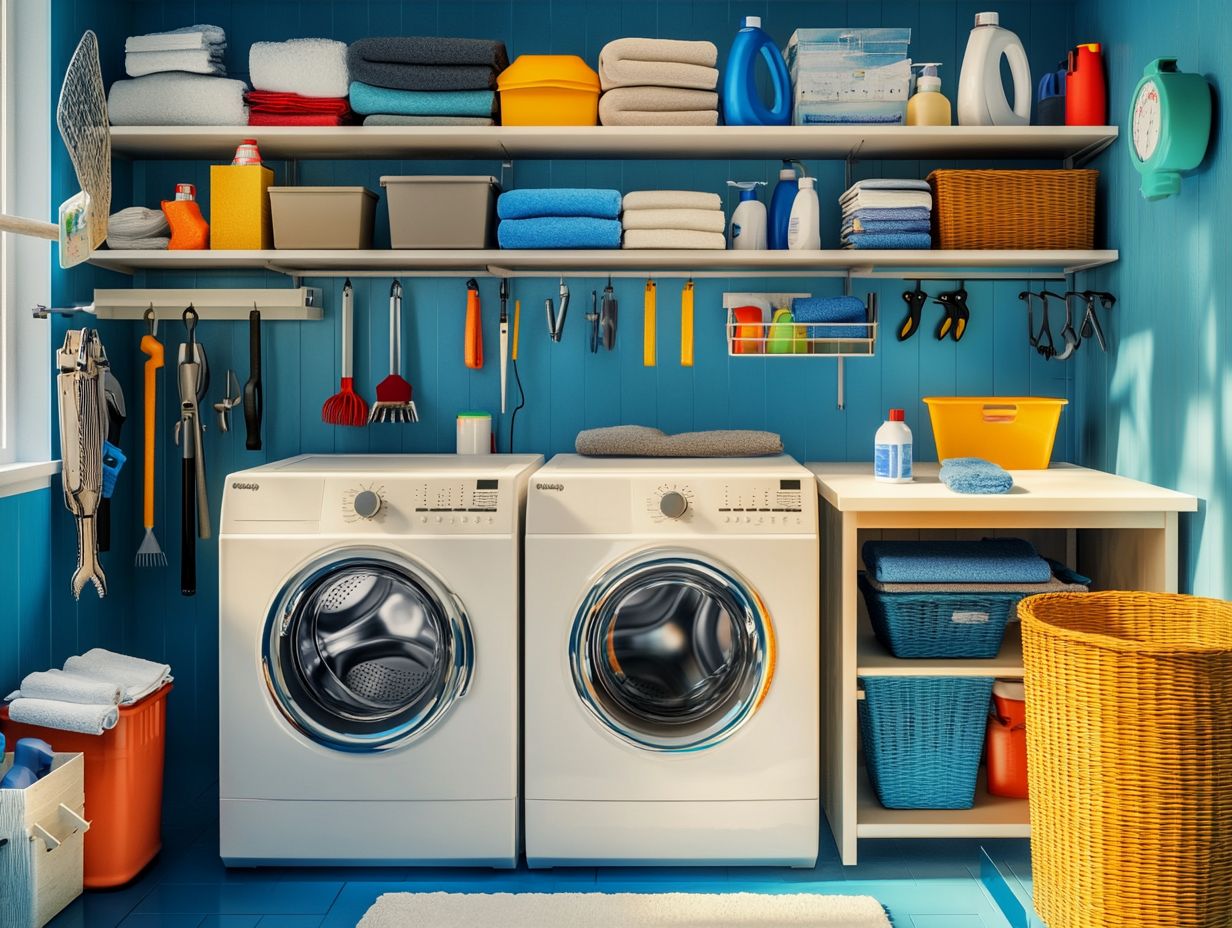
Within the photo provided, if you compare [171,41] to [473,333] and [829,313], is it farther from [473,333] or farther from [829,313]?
[829,313]

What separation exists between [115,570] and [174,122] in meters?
1.27

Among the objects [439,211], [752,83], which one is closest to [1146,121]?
[752,83]

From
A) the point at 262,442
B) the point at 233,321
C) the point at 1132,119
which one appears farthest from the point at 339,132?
the point at 1132,119

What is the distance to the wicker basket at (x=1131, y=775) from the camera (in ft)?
6.35

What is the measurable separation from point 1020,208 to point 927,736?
139 centimetres

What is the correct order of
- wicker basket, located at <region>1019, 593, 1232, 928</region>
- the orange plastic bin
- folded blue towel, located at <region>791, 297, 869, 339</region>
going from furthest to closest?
folded blue towel, located at <region>791, 297, 869, 339</region> → the orange plastic bin → wicker basket, located at <region>1019, 593, 1232, 928</region>

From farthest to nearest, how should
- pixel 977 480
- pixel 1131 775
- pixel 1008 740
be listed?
pixel 1008 740 → pixel 977 480 → pixel 1131 775

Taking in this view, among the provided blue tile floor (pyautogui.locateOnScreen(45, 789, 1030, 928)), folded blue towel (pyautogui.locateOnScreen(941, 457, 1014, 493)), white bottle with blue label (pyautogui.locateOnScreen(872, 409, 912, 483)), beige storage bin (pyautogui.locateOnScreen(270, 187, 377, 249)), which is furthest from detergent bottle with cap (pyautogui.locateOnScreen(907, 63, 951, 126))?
blue tile floor (pyautogui.locateOnScreen(45, 789, 1030, 928))

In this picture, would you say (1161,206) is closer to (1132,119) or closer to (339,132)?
(1132,119)

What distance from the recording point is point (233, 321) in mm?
3346

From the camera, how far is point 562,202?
2975 mm

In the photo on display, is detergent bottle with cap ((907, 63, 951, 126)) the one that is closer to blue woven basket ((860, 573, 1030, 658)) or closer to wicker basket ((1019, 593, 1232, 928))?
blue woven basket ((860, 573, 1030, 658))

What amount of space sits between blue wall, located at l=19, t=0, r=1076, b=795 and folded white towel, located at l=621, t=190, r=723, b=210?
0.32m

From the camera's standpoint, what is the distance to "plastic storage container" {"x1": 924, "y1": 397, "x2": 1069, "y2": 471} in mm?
3000
